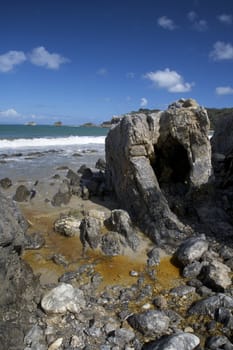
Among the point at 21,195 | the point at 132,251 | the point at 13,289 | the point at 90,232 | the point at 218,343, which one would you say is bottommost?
the point at 218,343

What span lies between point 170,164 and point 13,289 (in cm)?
631

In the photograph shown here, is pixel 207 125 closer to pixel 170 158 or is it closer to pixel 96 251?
pixel 170 158

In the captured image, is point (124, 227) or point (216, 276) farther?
point (124, 227)

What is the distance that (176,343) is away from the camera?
13.4 feet

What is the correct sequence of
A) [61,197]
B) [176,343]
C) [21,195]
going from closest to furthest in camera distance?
[176,343] → [61,197] → [21,195]

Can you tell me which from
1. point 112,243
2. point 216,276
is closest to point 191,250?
point 216,276

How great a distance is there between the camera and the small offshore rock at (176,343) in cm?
406

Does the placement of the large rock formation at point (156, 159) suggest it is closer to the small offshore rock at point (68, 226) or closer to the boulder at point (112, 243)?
the boulder at point (112, 243)

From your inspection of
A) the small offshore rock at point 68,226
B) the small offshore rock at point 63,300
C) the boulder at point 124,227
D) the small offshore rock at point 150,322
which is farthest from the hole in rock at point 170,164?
the small offshore rock at point 150,322

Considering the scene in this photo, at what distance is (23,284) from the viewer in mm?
5145

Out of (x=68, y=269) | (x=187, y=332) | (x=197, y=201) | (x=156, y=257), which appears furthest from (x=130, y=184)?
(x=187, y=332)

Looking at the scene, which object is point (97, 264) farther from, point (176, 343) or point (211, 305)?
point (176, 343)

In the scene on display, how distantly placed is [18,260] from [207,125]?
18.8 ft

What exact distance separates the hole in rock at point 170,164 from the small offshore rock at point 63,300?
192 inches
